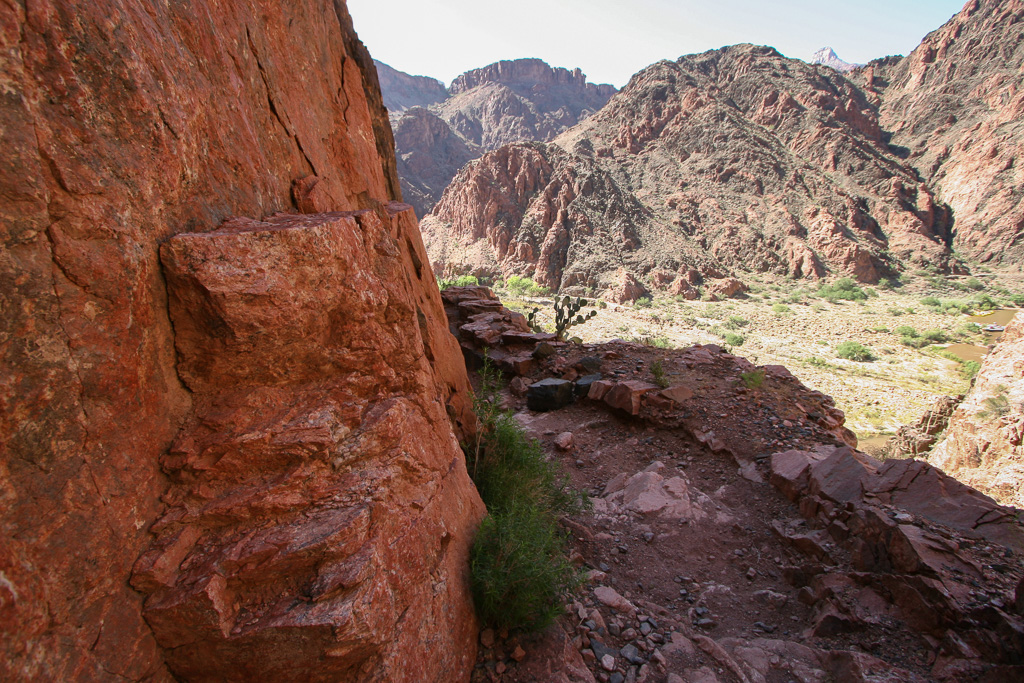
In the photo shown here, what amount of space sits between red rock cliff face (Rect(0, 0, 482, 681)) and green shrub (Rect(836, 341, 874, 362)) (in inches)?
922

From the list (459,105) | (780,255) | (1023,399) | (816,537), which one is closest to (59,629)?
(816,537)

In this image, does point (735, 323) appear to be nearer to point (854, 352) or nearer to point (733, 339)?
point (733, 339)

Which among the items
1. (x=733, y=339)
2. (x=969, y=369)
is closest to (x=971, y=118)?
(x=969, y=369)

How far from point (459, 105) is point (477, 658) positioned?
411 feet

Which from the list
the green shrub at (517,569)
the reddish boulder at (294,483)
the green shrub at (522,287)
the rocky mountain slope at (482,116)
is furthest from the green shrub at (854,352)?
the rocky mountain slope at (482,116)

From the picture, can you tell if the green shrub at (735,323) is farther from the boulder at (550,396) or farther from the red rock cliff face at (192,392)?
the red rock cliff face at (192,392)

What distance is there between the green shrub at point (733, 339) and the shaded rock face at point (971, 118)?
3047 centimetres

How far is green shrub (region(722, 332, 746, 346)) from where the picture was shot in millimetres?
21594

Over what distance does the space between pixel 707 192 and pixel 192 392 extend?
154 ft

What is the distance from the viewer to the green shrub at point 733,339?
21.6 meters

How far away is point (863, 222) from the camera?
37.8m

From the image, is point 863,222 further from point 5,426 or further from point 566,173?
point 5,426

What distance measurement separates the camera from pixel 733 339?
866 inches

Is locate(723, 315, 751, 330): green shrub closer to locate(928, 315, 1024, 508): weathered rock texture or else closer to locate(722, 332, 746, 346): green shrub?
locate(722, 332, 746, 346): green shrub
